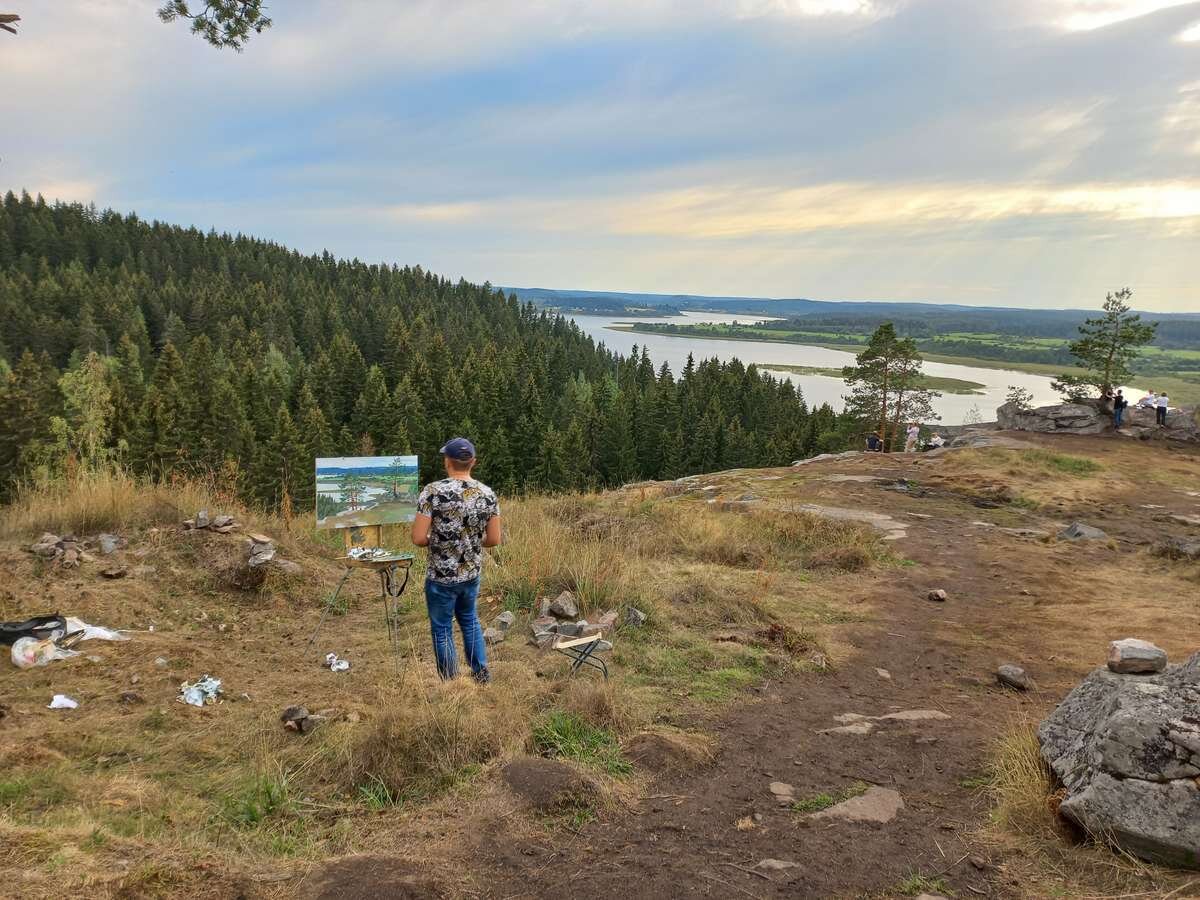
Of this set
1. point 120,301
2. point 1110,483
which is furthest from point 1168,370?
point 120,301

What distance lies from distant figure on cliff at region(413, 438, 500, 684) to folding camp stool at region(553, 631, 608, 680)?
80 cm

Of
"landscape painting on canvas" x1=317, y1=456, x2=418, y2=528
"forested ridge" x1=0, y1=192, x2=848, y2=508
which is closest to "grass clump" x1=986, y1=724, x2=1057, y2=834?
"landscape painting on canvas" x1=317, y1=456, x2=418, y2=528

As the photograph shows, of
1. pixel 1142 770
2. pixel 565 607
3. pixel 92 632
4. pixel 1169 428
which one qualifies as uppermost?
pixel 1169 428

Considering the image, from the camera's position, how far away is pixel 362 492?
26.9ft

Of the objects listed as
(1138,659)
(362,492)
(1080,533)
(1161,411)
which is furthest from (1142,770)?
(1161,411)

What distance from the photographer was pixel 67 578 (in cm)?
732

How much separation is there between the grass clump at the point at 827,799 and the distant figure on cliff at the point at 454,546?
251 centimetres

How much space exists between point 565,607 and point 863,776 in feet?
11.5

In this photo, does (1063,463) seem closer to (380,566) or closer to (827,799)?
(827,799)

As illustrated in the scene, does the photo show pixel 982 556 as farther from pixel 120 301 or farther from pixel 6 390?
pixel 120 301

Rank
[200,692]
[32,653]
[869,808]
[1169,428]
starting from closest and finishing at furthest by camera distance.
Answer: [869,808] → [200,692] → [32,653] → [1169,428]

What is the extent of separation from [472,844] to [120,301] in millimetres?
104886

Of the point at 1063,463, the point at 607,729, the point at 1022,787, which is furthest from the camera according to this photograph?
the point at 1063,463

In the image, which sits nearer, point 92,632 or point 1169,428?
point 92,632
